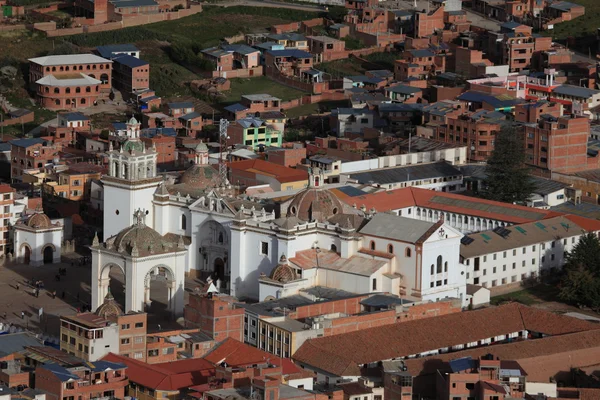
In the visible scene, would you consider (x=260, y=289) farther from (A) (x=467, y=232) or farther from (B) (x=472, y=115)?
(B) (x=472, y=115)

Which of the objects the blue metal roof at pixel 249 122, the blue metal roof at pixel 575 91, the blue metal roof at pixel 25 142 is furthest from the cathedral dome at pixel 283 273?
the blue metal roof at pixel 575 91

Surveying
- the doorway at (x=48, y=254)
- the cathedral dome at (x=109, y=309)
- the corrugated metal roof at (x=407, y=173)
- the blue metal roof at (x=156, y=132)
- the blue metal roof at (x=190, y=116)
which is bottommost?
the doorway at (x=48, y=254)

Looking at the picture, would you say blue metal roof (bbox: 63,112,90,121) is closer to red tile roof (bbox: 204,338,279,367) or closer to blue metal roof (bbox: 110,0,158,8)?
blue metal roof (bbox: 110,0,158,8)

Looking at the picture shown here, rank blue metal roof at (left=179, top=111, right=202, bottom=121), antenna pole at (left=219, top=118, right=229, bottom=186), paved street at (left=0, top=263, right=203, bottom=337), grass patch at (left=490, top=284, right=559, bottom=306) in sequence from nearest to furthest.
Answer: paved street at (left=0, top=263, right=203, bottom=337) < grass patch at (left=490, top=284, right=559, bottom=306) < antenna pole at (left=219, top=118, right=229, bottom=186) < blue metal roof at (left=179, top=111, right=202, bottom=121)

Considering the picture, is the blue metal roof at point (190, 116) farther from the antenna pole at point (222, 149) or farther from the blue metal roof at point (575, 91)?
the blue metal roof at point (575, 91)

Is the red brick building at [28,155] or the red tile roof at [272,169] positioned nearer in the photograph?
the red tile roof at [272,169]

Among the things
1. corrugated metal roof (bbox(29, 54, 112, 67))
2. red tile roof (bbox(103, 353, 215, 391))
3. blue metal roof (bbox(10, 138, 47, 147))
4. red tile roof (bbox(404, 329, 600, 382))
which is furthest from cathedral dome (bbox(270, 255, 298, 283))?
corrugated metal roof (bbox(29, 54, 112, 67))
